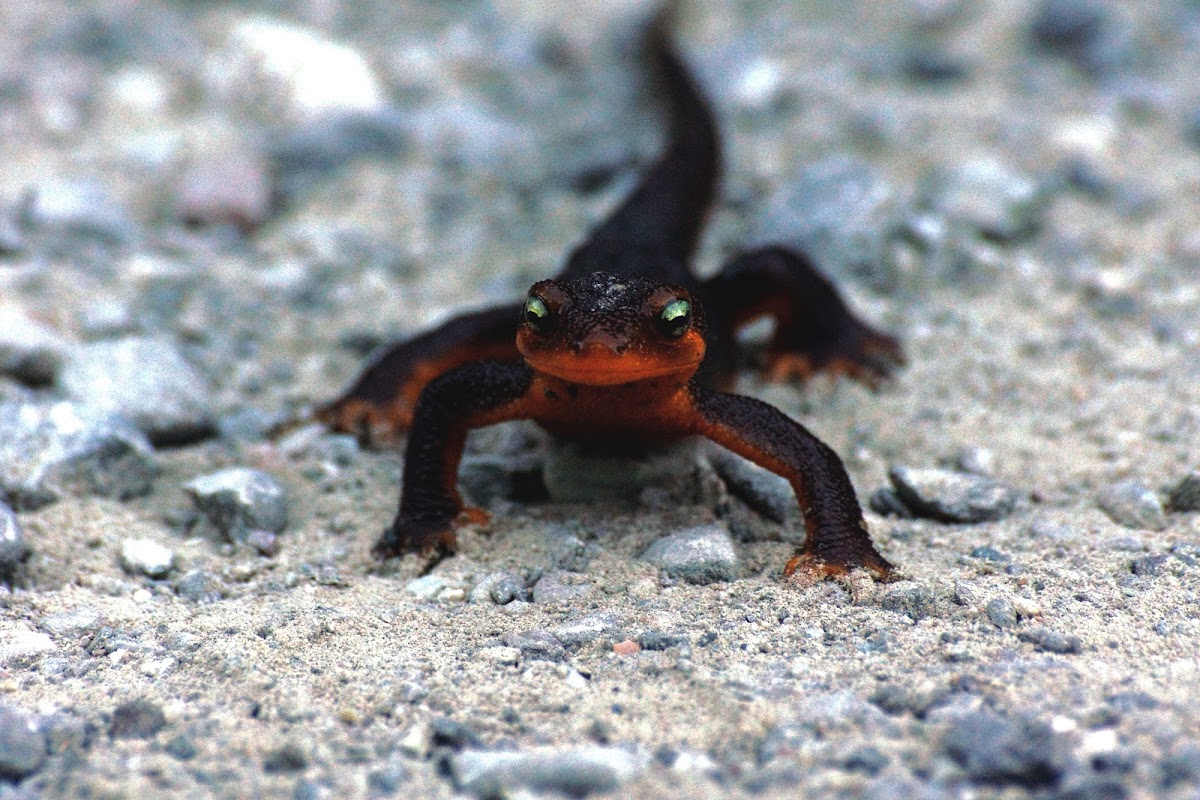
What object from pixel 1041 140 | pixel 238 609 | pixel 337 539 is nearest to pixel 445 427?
pixel 337 539

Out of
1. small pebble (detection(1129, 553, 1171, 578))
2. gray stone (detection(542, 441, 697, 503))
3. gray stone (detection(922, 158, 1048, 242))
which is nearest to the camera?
small pebble (detection(1129, 553, 1171, 578))

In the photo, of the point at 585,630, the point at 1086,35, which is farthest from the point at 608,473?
the point at 1086,35

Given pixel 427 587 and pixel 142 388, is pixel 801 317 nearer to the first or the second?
pixel 427 587

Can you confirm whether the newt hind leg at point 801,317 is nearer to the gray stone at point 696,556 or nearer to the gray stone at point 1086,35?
the gray stone at point 696,556

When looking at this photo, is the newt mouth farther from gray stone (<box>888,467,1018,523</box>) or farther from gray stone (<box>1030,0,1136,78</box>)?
gray stone (<box>1030,0,1136,78</box>)

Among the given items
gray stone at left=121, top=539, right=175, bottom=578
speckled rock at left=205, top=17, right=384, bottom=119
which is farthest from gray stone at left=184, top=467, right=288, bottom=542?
speckled rock at left=205, top=17, right=384, bottom=119

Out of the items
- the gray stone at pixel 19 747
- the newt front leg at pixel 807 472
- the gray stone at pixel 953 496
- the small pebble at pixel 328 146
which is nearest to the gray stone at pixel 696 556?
the newt front leg at pixel 807 472
